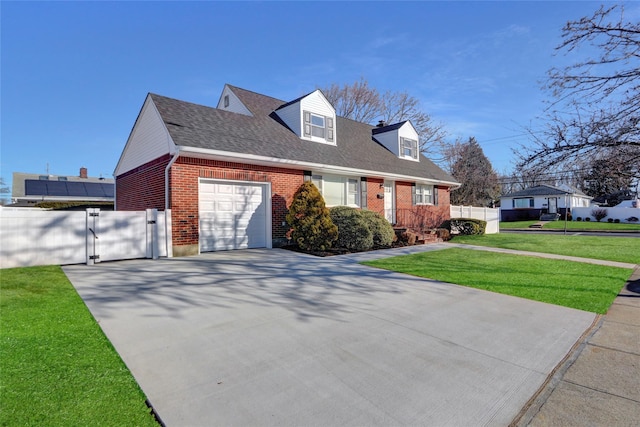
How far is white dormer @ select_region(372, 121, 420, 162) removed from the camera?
1916 cm

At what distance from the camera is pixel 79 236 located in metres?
7.96

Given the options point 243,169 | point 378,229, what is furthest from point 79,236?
point 378,229

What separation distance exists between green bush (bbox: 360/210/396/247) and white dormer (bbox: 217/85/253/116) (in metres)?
6.96

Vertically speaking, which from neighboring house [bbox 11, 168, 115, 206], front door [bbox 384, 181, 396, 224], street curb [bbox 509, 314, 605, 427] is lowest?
street curb [bbox 509, 314, 605, 427]

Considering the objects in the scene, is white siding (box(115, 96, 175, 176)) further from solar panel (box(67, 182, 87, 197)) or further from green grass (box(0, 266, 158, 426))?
solar panel (box(67, 182, 87, 197))

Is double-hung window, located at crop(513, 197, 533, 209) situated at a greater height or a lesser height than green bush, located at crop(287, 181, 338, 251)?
greater

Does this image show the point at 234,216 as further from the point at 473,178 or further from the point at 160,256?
the point at 473,178

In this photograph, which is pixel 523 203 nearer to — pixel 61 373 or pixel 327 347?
pixel 327 347

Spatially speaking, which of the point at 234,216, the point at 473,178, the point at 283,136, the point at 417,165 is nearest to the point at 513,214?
the point at 473,178

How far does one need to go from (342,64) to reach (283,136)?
27.4ft

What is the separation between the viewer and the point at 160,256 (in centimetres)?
915

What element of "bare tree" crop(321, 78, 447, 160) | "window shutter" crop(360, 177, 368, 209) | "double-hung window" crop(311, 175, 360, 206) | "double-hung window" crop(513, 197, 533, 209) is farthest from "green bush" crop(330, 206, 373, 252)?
"double-hung window" crop(513, 197, 533, 209)

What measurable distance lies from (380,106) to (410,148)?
37.9 ft

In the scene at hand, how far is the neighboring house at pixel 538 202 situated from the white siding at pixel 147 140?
39479 mm
